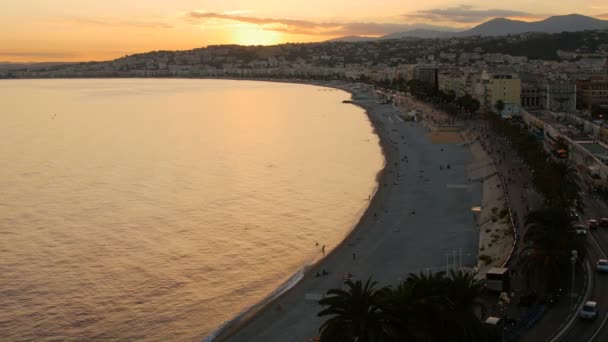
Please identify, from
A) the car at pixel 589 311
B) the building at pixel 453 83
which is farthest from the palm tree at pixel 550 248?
the building at pixel 453 83

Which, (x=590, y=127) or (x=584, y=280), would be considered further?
(x=590, y=127)

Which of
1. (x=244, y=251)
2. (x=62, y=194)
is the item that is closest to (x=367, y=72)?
(x=62, y=194)

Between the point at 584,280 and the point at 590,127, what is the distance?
1941 centimetres

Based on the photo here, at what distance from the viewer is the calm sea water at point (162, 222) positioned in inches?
550

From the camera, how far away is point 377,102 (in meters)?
67.3

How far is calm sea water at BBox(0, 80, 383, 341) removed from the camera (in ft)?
45.9

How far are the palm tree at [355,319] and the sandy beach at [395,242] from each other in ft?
11.2

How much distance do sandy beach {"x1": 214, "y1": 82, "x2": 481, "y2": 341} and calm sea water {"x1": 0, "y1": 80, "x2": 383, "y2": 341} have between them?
778 mm

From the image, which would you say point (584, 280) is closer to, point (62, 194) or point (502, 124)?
point (62, 194)

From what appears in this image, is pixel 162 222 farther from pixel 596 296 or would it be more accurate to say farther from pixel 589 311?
pixel 589 311

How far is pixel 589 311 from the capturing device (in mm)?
10047

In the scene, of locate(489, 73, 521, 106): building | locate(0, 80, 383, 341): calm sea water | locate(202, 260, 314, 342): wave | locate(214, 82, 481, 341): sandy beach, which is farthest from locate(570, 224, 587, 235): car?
locate(489, 73, 521, 106): building

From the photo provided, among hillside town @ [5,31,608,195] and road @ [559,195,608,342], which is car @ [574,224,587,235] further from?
hillside town @ [5,31,608,195]

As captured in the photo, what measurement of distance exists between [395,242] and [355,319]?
8.89 m
